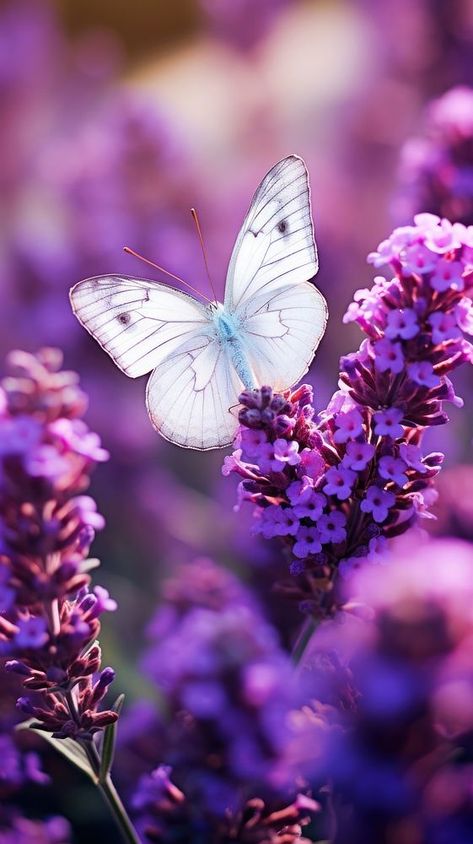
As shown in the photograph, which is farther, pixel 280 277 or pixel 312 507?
pixel 280 277

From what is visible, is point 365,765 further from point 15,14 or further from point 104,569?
point 15,14

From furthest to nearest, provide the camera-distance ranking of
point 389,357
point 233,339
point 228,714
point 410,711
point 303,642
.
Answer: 1. point 233,339
2. point 303,642
3. point 389,357
4. point 228,714
5. point 410,711

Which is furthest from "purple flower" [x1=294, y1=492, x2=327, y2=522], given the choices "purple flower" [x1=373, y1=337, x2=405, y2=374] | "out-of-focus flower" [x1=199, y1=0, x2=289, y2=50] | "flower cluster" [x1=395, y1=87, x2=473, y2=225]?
"out-of-focus flower" [x1=199, y1=0, x2=289, y2=50]

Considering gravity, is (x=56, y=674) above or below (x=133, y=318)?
below

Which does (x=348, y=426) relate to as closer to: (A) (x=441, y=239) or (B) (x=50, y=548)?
(A) (x=441, y=239)

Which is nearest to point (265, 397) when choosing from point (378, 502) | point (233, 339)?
point (378, 502)

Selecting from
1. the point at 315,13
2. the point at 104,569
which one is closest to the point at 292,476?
the point at 104,569

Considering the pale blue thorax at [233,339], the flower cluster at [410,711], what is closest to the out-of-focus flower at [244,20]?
the pale blue thorax at [233,339]
